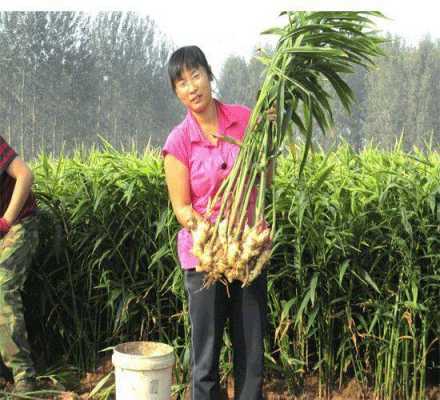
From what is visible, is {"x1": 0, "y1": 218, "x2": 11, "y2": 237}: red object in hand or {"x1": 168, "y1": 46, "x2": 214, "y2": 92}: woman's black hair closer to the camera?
{"x1": 168, "y1": 46, "x2": 214, "y2": 92}: woman's black hair

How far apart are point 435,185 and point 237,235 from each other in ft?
4.44

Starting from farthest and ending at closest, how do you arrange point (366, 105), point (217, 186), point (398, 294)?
point (366, 105) < point (398, 294) < point (217, 186)

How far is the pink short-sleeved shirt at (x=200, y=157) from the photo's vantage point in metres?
2.19

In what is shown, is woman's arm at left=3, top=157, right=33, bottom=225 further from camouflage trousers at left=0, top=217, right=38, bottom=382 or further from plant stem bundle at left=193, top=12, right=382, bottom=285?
plant stem bundle at left=193, top=12, right=382, bottom=285

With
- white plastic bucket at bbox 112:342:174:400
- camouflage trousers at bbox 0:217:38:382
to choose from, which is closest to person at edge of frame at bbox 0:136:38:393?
camouflage trousers at bbox 0:217:38:382

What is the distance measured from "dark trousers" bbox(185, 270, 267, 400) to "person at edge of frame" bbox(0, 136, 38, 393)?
3.16 ft

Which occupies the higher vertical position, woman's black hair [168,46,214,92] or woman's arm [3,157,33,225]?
woman's black hair [168,46,214,92]

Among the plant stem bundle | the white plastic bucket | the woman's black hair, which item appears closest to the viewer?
the plant stem bundle

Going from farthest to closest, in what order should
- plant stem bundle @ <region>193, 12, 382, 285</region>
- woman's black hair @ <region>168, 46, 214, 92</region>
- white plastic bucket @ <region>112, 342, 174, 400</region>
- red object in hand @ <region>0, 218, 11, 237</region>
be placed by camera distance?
red object in hand @ <region>0, 218, 11, 237</region> → white plastic bucket @ <region>112, 342, 174, 400</region> → woman's black hair @ <region>168, 46, 214, 92</region> → plant stem bundle @ <region>193, 12, 382, 285</region>

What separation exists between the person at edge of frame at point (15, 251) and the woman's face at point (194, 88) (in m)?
0.98

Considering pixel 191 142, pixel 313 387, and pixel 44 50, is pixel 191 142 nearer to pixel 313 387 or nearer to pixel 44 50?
pixel 313 387

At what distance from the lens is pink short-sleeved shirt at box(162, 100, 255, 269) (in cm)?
219

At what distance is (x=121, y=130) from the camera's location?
24953mm

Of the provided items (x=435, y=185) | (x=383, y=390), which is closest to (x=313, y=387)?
(x=383, y=390)
